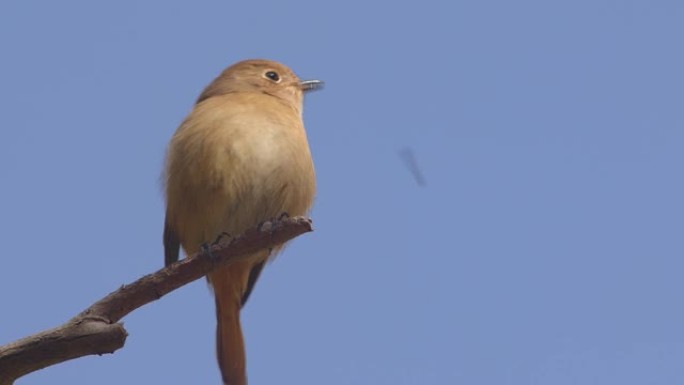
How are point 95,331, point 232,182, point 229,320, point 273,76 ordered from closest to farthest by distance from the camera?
1. point 95,331
2. point 232,182
3. point 229,320
4. point 273,76

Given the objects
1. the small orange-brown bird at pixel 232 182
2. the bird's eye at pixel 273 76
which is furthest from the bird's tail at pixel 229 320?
the bird's eye at pixel 273 76

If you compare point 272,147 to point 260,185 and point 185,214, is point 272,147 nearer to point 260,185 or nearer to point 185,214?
point 260,185

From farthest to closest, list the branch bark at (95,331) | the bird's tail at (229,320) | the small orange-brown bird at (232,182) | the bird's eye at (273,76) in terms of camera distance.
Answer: the bird's eye at (273,76) → the bird's tail at (229,320) → the small orange-brown bird at (232,182) → the branch bark at (95,331)

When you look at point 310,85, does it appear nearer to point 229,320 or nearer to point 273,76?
point 273,76

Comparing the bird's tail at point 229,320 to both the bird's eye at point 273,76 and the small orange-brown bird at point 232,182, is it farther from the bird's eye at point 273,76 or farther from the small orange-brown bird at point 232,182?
the bird's eye at point 273,76

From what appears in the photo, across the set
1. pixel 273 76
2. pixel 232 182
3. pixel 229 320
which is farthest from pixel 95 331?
pixel 273 76

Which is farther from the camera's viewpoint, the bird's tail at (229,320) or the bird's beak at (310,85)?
the bird's beak at (310,85)

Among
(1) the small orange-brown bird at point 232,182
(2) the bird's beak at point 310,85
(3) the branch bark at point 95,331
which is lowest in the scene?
(3) the branch bark at point 95,331
